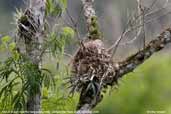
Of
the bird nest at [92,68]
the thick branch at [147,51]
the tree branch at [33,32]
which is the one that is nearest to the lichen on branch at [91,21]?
the bird nest at [92,68]

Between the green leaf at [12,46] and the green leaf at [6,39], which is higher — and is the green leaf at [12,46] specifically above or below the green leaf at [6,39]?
below

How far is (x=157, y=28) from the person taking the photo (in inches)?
148

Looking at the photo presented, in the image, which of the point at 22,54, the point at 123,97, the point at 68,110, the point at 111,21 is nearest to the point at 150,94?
the point at 123,97

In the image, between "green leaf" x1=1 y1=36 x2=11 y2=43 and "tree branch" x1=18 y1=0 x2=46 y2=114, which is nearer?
"tree branch" x1=18 y1=0 x2=46 y2=114

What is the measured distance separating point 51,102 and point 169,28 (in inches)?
29.3

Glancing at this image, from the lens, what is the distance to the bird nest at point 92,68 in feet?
10.1

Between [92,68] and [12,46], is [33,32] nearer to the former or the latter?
[12,46]

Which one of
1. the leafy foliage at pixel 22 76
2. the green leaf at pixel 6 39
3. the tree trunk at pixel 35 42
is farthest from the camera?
the green leaf at pixel 6 39

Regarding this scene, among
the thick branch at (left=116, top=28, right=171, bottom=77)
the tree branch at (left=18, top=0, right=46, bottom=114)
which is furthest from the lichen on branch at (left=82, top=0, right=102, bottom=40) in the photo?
the tree branch at (left=18, top=0, right=46, bottom=114)

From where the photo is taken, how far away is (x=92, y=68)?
3.12 m

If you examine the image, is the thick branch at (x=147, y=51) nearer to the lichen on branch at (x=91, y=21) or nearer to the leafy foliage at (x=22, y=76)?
the lichen on branch at (x=91, y=21)

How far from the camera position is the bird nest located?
10.1 feet

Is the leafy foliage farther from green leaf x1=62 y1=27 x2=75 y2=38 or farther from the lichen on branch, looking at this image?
the lichen on branch

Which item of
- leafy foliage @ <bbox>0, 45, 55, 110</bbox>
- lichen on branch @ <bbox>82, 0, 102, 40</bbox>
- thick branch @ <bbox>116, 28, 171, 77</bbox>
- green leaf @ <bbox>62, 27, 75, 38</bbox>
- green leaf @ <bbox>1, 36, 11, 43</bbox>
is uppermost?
lichen on branch @ <bbox>82, 0, 102, 40</bbox>
